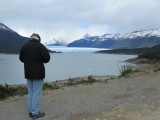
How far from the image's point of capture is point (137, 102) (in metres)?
10.5

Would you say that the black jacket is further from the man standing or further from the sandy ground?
the sandy ground

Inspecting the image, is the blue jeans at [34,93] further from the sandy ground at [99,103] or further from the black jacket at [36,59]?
the sandy ground at [99,103]

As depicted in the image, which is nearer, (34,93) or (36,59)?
(36,59)

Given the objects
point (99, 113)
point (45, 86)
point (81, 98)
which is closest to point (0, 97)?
point (45, 86)

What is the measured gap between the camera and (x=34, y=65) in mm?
9609

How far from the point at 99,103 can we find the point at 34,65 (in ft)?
7.58

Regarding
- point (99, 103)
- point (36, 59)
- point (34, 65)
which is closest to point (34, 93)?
point (34, 65)

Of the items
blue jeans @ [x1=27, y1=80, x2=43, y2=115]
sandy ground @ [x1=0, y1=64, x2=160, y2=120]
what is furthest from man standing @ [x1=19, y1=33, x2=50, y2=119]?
sandy ground @ [x1=0, y1=64, x2=160, y2=120]

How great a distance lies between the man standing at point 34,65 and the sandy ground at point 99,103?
486 mm

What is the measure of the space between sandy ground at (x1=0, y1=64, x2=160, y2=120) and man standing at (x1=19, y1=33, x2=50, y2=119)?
0.49m

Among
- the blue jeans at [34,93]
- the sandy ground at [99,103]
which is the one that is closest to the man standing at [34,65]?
the blue jeans at [34,93]

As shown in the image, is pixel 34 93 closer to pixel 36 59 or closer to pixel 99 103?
pixel 36 59

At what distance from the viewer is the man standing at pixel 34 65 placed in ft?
31.5

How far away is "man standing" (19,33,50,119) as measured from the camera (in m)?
9.60
